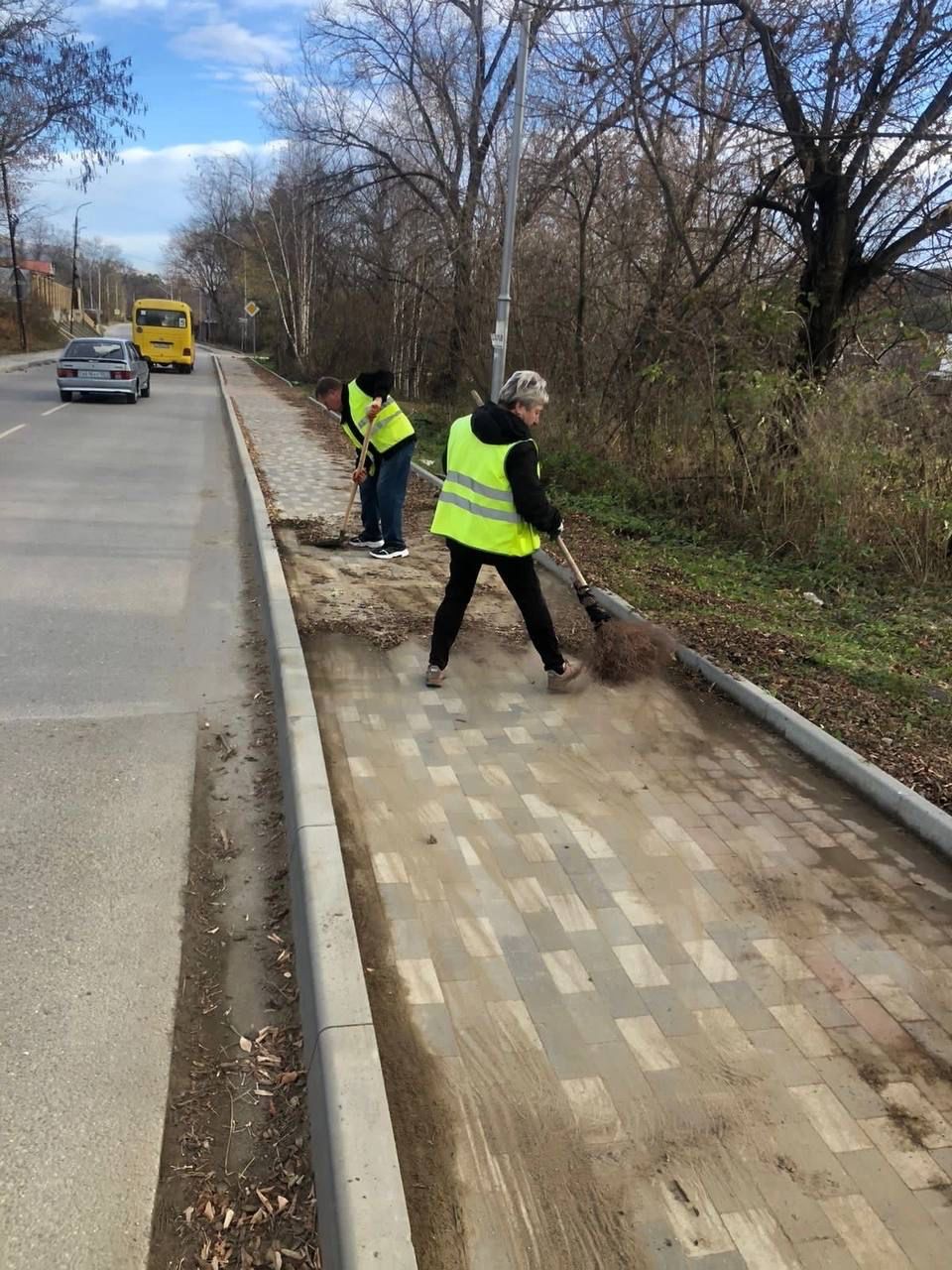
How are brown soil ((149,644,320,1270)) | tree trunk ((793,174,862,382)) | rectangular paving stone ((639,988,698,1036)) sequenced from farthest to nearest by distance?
tree trunk ((793,174,862,382)) < rectangular paving stone ((639,988,698,1036)) < brown soil ((149,644,320,1270))

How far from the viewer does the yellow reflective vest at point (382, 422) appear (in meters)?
8.26

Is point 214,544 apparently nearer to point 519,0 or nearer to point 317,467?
point 317,467

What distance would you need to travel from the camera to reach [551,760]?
4684 millimetres

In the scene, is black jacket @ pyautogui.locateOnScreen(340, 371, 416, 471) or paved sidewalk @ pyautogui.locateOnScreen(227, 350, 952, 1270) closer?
paved sidewalk @ pyautogui.locateOnScreen(227, 350, 952, 1270)

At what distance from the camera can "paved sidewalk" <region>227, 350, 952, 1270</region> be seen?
229cm

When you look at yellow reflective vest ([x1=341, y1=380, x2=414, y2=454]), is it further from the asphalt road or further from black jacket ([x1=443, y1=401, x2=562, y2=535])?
black jacket ([x1=443, y1=401, x2=562, y2=535])

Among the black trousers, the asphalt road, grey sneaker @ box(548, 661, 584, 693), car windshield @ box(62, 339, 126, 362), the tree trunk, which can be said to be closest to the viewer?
the asphalt road

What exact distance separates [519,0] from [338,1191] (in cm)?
1101

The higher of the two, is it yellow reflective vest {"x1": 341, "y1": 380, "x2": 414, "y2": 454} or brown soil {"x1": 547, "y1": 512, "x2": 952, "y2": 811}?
yellow reflective vest {"x1": 341, "y1": 380, "x2": 414, "y2": 454}

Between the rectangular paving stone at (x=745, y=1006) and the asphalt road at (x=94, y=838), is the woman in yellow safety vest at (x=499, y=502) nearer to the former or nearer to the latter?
the asphalt road at (x=94, y=838)

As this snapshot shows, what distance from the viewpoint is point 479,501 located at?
5176 millimetres

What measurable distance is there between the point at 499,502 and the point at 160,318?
3544cm

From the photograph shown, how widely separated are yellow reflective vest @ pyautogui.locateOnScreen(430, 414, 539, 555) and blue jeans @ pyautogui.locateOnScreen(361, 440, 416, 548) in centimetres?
309

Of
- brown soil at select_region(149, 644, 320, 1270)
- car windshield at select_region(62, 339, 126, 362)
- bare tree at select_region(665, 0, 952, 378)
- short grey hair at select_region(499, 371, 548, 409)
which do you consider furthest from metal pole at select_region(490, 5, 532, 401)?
car windshield at select_region(62, 339, 126, 362)
